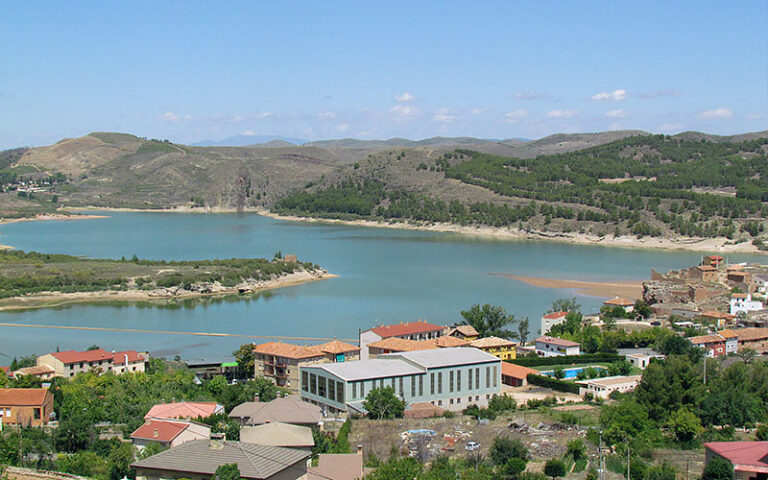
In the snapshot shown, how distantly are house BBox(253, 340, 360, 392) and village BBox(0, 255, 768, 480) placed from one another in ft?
0.09

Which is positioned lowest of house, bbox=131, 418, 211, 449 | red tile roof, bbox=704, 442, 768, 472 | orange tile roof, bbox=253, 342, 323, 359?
orange tile roof, bbox=253, 342, 323, 359

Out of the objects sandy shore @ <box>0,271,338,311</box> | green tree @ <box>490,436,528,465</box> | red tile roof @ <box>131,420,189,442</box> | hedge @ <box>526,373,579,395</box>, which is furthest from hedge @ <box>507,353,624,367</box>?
sandy shore @ <box>0,271,338,311</box>

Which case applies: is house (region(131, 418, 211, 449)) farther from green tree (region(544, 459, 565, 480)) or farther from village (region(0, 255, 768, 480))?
green tree (region(544, 459, 565, 480))

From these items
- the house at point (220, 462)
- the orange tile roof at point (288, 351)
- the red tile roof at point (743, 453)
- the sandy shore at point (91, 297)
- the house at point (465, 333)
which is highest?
the house at point (220, 462)

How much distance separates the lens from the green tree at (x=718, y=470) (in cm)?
980

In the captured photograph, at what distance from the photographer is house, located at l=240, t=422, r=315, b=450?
10648 millimetres

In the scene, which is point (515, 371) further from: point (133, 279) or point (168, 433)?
point (133, 279)

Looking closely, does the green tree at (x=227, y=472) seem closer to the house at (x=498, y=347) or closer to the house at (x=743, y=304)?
the house at (x=498, y=347)

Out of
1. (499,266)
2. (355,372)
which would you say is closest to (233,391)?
(355,372)

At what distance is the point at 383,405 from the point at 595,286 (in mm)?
21435

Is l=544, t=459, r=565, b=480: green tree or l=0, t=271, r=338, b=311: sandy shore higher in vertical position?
l=544, t=459, r=565, b=480: green tree

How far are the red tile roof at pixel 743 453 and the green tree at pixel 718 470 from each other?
8 cm

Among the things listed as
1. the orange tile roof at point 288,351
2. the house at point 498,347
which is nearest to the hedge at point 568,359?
the house at point 498,347

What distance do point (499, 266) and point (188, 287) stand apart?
49.1 feet
